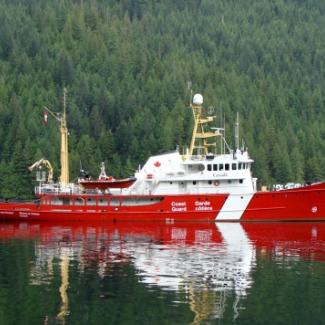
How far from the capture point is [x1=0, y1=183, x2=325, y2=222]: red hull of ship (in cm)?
6900

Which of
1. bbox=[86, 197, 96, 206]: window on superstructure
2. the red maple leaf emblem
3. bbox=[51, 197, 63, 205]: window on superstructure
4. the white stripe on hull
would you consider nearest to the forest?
bbox=[51, 197, 63, 205]: window on superstructure

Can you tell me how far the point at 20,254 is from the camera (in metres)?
51.1

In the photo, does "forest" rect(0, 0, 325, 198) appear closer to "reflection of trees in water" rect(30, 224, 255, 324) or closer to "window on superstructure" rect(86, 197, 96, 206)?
"window on superstructure" rect(86, 197, 96, 206)

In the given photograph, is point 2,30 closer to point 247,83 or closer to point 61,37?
point 61,37

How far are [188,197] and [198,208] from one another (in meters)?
1.30

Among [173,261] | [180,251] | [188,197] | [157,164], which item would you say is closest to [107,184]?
[157,164]

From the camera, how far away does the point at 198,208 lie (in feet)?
229

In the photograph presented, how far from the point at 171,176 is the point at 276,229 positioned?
36.0ft

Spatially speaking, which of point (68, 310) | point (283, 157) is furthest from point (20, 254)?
point (283, 157)

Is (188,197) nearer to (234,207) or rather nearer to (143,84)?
(234,207)

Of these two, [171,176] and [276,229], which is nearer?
[276,229]

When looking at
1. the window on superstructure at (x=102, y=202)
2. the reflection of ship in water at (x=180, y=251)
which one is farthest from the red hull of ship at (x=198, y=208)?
the reflection of ship in water at (x=180, y=251)

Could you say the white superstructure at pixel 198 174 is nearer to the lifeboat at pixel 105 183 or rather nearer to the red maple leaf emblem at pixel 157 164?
the red maple leaf emblem at pixel 157 164

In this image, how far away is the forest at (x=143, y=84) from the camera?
107000mm
